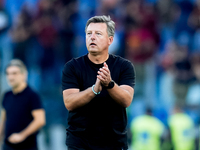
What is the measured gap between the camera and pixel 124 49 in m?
11.2

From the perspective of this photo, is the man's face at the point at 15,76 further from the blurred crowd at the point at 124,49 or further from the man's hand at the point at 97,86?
the blurred crowd at the point at 124,49

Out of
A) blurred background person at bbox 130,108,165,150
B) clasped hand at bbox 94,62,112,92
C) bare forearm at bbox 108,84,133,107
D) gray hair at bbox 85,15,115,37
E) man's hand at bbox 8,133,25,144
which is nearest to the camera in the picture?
clasped hand at bbox 94,62,112,92

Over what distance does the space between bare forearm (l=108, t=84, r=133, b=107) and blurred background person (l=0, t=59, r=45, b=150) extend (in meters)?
2.47

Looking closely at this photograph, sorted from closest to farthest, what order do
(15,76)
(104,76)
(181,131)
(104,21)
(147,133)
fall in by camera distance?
(104,76)
(104,21)
(15,76)
(147,133)
(181,131)

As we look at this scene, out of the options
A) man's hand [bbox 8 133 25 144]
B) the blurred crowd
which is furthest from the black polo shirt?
the blurred crowd

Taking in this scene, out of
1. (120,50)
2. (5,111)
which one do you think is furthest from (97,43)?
(120,50)

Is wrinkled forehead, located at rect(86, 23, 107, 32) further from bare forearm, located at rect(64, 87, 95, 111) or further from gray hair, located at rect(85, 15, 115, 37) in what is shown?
bare forearm, located at rect(64, 87, 95, 111)

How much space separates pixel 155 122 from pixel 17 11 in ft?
15.1

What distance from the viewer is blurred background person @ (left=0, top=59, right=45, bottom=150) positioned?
6770 mm

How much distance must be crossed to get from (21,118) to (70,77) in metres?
2.26

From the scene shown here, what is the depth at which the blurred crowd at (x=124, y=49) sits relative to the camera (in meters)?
11.4

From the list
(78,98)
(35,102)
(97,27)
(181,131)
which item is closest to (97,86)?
(78,98)

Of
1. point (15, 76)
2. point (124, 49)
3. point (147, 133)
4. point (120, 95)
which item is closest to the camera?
point (120, 95)

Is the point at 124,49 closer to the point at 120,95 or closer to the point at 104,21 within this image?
the point at 104,21
